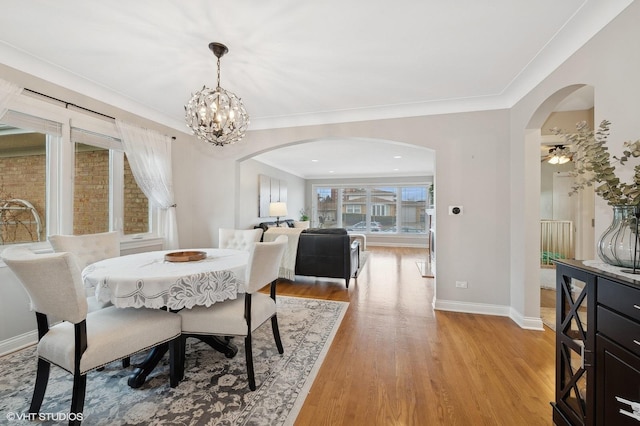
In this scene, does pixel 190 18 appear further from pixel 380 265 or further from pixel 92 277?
pixel 380 265

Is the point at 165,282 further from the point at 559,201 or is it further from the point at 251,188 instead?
the point at 559,201

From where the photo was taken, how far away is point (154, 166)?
133 inches

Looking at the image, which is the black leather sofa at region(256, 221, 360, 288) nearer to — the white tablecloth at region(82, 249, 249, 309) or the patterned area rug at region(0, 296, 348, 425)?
the patterned area rug at region(0, 296, 348, 425)

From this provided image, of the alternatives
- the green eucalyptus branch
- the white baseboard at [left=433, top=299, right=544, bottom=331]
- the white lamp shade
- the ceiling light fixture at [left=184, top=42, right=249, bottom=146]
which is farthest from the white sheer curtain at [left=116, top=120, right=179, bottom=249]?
the green eucalyptus branch

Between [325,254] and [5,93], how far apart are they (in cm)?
366

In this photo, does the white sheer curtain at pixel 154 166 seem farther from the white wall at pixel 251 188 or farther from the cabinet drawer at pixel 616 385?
the cabinet drawer at pixel 616 385

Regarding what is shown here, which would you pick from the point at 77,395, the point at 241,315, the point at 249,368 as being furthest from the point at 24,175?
the point at 249,368

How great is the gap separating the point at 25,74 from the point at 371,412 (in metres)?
3.84

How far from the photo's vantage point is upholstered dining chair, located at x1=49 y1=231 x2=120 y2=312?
2109 millimetres

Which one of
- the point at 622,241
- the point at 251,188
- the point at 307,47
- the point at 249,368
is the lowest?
the point at 249,368

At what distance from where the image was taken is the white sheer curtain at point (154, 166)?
3.14 metres

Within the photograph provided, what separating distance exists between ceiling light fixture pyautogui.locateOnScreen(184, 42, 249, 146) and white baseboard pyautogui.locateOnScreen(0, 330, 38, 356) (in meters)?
2.37

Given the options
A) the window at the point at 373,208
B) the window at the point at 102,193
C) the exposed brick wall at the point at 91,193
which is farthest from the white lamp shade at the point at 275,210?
the exposed brick wall at the point at 91,193

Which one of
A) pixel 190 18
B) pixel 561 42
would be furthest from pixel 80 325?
pixel 561 42
